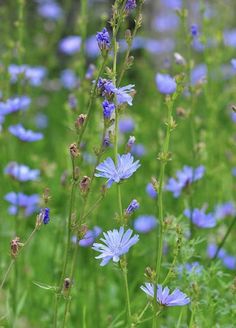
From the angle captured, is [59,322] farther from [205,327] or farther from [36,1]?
[36,1]

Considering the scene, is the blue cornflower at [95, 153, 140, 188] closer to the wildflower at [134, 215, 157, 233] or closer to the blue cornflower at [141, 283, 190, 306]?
the blue cornflower at [141, 283, 190, 306]

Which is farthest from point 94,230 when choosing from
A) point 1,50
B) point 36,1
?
point 36,1

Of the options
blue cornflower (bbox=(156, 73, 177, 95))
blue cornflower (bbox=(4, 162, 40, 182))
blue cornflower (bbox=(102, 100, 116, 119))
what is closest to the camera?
blue cornflower (bbox=(102, 100, 116, 119))

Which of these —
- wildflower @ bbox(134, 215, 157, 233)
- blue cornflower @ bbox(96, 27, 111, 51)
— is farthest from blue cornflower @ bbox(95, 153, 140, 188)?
wildflower @ bbox(134, 215, 157, 233)

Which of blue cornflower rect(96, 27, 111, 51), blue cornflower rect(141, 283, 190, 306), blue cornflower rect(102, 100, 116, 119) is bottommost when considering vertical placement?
blue cornflower rect(141, 283, 190, 306)

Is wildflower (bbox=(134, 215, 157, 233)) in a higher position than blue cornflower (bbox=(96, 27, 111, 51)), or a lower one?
higher

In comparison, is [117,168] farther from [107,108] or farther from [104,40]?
[104,40]

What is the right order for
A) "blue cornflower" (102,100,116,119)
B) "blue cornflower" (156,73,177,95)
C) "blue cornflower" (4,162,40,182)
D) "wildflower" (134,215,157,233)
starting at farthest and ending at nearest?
"wildflower" (134,215,157,233) < "blue cornflower" (4,162,40,182) < "blue cornflower" (156,73,177,95) < "blue cornflower" (102,100,116,119)

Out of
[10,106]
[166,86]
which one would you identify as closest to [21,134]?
[10,106]
